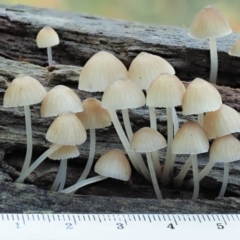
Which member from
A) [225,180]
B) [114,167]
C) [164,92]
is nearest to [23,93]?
[114,167]

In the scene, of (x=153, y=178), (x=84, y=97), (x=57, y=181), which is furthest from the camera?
(x=84, y=97)

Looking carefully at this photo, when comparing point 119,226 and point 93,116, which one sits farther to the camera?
point 93,116

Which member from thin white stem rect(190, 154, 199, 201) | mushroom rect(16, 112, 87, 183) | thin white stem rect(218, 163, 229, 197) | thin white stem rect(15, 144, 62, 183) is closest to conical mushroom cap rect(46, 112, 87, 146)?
mushroom rect(16, 112, 87, 183)

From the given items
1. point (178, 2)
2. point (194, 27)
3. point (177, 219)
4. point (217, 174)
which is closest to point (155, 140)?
point (177, 219)

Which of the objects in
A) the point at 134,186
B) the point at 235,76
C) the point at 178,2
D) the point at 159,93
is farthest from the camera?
the point at 178,2

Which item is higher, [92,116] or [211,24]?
[211,24]

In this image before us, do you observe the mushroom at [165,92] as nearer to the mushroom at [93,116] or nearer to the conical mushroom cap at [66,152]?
the mushroom at [93,116]

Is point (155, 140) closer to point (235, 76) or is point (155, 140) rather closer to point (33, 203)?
point (33, 203)

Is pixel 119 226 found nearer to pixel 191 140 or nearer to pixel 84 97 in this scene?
pixel 191 140
